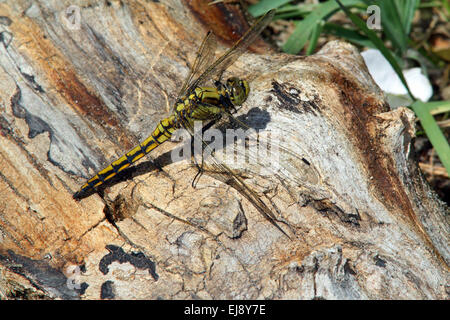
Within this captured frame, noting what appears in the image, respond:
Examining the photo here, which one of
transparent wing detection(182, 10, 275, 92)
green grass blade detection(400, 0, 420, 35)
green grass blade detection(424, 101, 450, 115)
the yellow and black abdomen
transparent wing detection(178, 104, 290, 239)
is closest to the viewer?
transparent wing detection(178, 104, 290, 239)

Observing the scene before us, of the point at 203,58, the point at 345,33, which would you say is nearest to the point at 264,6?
the point at 345,33

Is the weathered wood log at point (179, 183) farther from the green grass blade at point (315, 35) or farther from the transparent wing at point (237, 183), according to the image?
the green grass blade at point (315, 35)

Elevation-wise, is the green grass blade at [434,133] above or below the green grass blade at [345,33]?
below

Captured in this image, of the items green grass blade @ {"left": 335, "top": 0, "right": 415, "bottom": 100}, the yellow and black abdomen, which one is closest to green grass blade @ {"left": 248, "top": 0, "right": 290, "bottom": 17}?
green grass blade @ {"left": 335, "top": 0, "right": 415, "bottom": 100}

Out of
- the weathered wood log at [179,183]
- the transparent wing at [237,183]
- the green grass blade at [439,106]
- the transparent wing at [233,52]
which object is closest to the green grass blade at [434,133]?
the green grass blade at [439,106]

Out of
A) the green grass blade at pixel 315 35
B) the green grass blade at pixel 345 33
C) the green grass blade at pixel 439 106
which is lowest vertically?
the green grass blade at pixel 439 106

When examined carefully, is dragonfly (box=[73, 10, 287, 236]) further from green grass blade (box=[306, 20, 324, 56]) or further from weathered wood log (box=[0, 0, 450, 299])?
green grass blade (box=[306, 20, 324, 56])

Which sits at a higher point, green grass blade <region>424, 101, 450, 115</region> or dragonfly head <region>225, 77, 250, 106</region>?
green grass blade <region>424, 101, 450, 115</region>

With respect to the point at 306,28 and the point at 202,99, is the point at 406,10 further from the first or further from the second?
the point at 202,99

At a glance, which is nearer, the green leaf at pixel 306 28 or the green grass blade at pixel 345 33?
the green leaf at pixel 306 28
